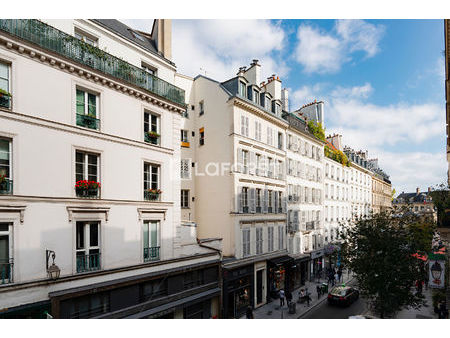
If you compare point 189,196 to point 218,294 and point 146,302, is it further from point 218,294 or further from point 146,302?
point 146,302

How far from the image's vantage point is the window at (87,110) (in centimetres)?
1130

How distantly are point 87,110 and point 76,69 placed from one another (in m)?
1.59

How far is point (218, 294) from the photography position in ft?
52.1

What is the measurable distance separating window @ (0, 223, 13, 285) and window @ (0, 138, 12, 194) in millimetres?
1172

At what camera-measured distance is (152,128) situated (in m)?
14.2

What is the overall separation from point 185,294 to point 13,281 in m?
7.47

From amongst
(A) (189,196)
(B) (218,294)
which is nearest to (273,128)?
(A) (189,196)

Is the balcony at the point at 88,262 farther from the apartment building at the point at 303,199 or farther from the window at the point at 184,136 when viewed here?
the apartment building at the point at 303,199

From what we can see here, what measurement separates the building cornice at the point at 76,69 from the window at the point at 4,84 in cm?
65

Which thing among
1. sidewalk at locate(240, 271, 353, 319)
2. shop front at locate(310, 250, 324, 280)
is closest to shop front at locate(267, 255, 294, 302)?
sidewalk at locate(240, 271, 353, 319)

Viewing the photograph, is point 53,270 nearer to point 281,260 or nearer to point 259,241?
point 259,241

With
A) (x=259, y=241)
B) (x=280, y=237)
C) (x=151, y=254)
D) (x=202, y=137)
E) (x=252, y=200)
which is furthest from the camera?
(x=280, y=237)

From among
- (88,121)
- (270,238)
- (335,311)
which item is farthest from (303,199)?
(88,121)

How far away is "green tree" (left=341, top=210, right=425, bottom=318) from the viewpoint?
1296 centimetres
